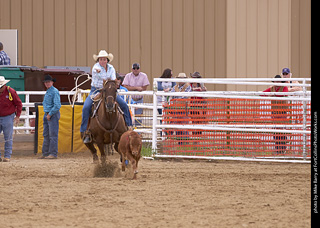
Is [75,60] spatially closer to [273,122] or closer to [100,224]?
[273,122]

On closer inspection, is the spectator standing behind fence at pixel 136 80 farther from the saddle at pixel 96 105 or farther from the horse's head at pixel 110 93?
the horse's head at pixel 110 93

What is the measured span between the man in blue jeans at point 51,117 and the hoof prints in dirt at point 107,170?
3.30 m

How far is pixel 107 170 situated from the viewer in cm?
1155

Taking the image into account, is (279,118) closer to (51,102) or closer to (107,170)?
(107,170)

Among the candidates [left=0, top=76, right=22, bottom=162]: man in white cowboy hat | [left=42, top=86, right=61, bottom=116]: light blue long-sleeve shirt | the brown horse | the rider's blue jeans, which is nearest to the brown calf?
the brown horse

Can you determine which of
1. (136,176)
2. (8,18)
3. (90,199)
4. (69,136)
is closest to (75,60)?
(8,18)

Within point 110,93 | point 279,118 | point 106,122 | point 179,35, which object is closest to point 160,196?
point 110,93

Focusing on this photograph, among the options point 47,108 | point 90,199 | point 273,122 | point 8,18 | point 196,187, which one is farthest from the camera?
point 8,18

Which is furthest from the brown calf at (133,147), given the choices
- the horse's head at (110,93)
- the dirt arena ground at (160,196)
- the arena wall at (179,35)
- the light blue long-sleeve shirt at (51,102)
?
the arena wall at (179,35)

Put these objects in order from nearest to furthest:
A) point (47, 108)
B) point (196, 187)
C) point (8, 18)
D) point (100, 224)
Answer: point (100, 224) → point (196, 187) → point (47, 108) → point (8, 18)

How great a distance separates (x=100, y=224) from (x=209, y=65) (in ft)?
59.1

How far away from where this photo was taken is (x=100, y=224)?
22.4 ft

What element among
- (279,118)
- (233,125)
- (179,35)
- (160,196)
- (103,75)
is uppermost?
(179,35)

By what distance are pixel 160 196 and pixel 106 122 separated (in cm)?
370
